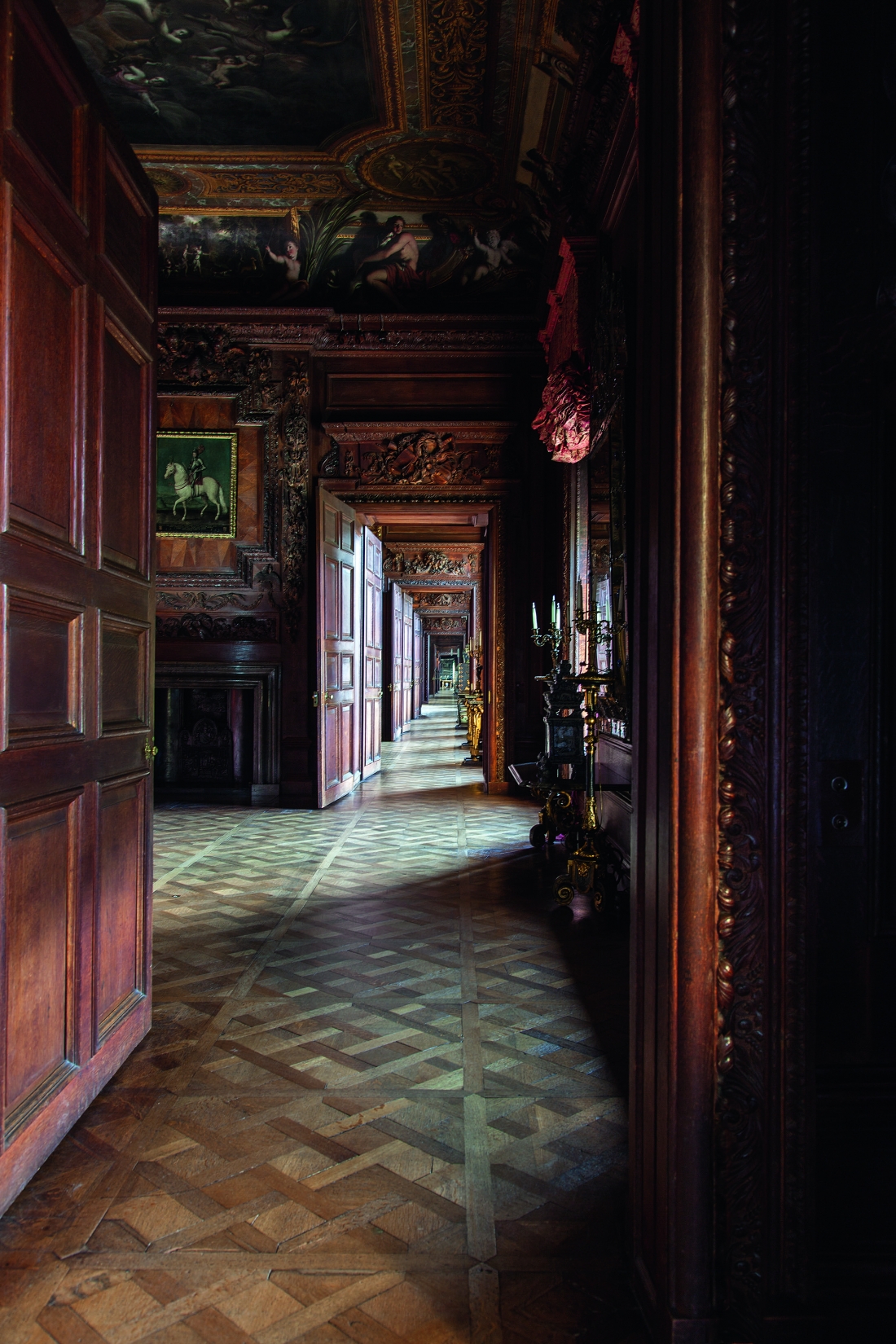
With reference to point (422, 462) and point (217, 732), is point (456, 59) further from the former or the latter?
point (217, 732)

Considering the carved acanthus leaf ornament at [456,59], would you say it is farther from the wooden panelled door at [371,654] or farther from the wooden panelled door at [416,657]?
the wooden panelled door at [416,657]

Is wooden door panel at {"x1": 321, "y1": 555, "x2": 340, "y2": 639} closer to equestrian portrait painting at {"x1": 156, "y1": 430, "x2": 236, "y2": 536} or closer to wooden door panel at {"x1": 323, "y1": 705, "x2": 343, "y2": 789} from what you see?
wooden door panel at {"x1": 323, "y1": 705, "x2": 343, "y2": 789}

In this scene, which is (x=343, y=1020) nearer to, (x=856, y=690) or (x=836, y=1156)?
(x=836, y=1156)

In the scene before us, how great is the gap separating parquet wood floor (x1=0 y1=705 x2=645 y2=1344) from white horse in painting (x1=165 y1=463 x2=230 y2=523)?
16.3 feet

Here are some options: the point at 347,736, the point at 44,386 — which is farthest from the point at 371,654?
the point at 44,386

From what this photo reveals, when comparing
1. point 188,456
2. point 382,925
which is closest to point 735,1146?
point 382,925

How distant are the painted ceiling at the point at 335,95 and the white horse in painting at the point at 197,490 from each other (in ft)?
7.17

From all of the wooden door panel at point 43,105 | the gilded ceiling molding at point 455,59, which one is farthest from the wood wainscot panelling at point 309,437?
the wooden door panel at point 43,105

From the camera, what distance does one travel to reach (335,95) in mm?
5586

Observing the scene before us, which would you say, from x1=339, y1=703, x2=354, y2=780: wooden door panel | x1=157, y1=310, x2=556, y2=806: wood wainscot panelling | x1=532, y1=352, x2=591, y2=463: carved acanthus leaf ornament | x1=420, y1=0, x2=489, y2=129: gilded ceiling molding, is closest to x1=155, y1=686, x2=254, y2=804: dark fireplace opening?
x1=157, y1=310, x2=556, y2=806: wood wainscot panelling

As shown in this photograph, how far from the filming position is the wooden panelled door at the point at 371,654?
9.78 m

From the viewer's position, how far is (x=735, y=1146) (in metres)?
1.36

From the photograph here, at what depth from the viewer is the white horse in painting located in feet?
25.5

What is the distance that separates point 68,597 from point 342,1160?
153 cm
